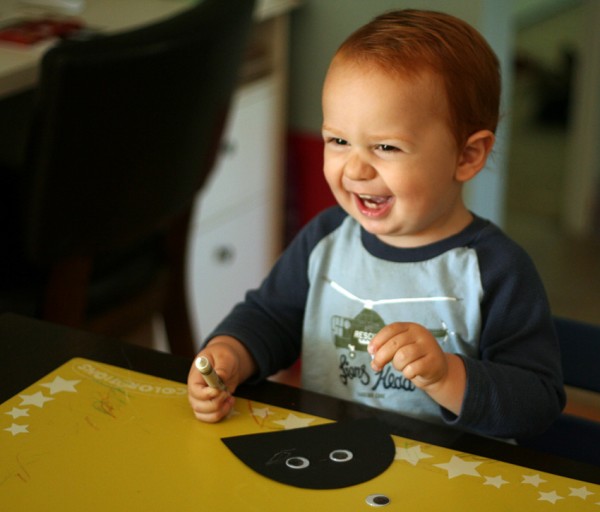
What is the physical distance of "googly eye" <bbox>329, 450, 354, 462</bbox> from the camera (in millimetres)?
898

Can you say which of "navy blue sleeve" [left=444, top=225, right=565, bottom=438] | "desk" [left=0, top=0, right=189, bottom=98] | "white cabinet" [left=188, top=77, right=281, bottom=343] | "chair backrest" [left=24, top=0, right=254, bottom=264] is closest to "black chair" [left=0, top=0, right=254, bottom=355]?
"chair backrest" [left=24, top=0, right=254, bottom=264]

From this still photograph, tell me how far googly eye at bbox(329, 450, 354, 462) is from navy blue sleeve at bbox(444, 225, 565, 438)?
133 millimetres

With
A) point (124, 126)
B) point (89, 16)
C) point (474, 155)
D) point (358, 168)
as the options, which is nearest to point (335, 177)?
point (358, 168)

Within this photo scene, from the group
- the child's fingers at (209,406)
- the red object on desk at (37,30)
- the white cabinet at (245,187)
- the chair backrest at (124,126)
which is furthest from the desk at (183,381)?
the white cabinet at (245,187)

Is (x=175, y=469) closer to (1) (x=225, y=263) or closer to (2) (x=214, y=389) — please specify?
(2) (x=214, y=389)

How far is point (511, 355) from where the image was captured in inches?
41.3

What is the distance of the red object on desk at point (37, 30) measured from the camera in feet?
6.93

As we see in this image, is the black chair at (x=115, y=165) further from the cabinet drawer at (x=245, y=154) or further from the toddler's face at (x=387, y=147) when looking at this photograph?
the toddler's face at (x=387, y=147)

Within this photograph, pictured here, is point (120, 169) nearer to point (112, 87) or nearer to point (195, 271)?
point (112, 87)

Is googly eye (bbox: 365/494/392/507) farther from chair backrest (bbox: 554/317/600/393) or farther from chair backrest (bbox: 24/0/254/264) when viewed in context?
chair backrest (bbox: 24/0/254/264)

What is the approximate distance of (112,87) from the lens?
165 centimetres

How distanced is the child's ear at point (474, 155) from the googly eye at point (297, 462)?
356mm

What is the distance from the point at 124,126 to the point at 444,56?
31.2 inches

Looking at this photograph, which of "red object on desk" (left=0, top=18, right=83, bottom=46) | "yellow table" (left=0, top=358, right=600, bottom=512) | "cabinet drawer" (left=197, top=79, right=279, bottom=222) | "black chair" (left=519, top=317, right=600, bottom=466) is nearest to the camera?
"yellow table" (left=0, top=358, right=600, bottom=512)
